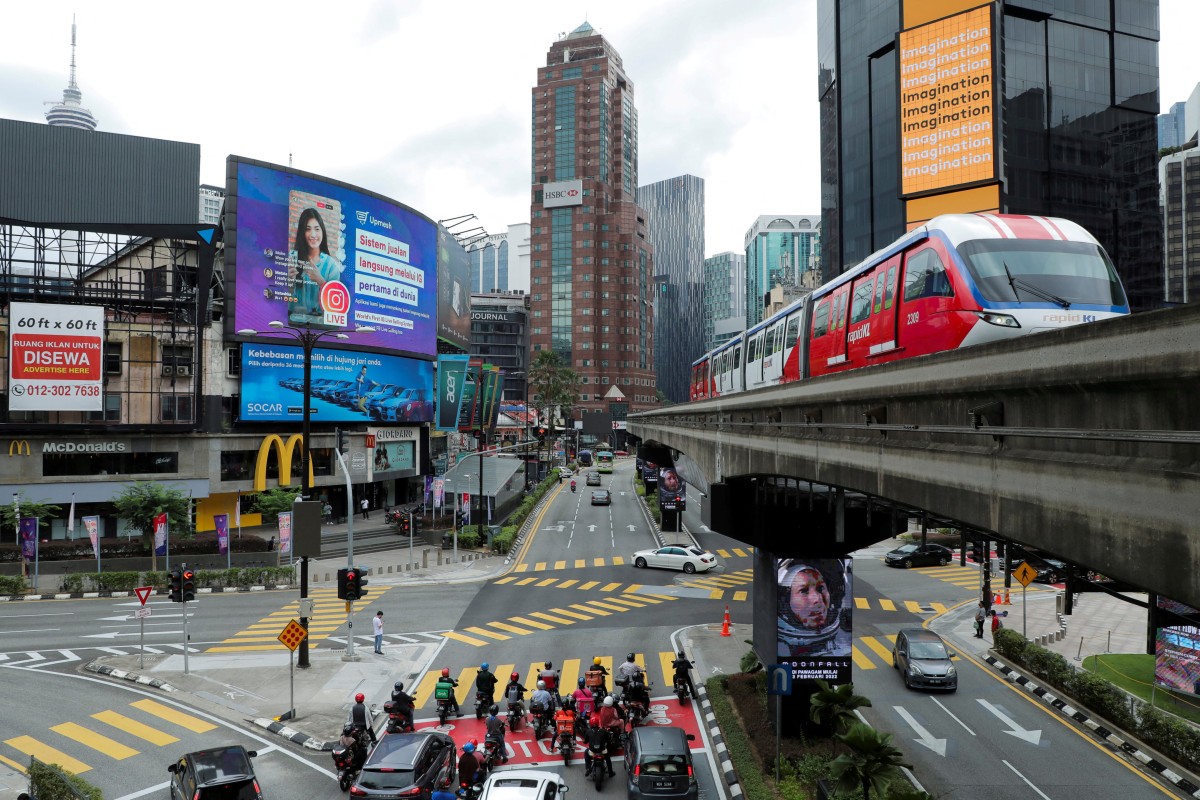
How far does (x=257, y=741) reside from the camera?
18391 mm

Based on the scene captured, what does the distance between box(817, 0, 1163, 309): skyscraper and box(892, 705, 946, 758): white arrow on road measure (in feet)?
191

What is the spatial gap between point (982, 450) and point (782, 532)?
1318 centimetres

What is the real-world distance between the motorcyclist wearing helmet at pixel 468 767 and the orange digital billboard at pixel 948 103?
A: 2602 inches

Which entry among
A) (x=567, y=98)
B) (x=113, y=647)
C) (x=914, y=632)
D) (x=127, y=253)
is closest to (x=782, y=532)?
(x=914, y=632)

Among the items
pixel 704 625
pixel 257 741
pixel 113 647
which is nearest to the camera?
pixel 257 741

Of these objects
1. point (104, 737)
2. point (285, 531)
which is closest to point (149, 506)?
point (285, 531)

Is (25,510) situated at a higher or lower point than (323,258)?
lower

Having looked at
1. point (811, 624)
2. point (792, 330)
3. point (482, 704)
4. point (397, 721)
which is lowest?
point (482, 704)

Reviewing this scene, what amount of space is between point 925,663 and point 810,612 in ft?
16.5

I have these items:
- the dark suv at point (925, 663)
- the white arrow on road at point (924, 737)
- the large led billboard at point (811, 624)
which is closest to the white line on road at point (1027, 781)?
the white arrow on road at point (924, 737)

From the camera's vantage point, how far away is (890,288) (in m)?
13.9

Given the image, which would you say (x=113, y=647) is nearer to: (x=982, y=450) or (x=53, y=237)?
(x=982, y=450)

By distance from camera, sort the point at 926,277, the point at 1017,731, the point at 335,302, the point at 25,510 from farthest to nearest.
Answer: the point at 335,302, the point at 25,510, the point at 1017,731, the point at 926,277

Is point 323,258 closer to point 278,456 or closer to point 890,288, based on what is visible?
point 278,456
